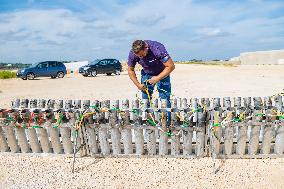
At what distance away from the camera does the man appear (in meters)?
5.86

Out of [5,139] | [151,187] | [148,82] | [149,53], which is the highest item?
[149,53]

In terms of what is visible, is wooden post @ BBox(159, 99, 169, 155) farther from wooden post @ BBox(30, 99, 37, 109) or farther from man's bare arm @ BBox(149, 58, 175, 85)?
wooden post @ BBox(30, 99, 37, 109)

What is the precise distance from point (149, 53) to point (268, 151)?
263 cm

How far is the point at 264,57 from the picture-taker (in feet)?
224

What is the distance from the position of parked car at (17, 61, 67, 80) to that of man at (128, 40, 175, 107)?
940 inches

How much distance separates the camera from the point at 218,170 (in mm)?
5176

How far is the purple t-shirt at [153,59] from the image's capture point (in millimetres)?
6031

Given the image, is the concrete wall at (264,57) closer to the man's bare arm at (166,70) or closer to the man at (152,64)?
the man at (152,64)

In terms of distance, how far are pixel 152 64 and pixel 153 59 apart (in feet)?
0.41

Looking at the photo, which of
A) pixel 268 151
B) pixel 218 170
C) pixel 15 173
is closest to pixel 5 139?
pixel 15 173

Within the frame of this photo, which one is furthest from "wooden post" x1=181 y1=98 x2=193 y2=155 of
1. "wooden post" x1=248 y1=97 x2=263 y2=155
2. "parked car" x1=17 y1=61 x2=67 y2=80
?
"parked car" x1=17 y1=61 x2=67 y2=80

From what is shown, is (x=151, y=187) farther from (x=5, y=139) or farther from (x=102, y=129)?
(x=5, y=139)

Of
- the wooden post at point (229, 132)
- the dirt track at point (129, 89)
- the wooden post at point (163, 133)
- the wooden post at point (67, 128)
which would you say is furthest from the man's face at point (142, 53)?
the dirt track at point (129, 89)

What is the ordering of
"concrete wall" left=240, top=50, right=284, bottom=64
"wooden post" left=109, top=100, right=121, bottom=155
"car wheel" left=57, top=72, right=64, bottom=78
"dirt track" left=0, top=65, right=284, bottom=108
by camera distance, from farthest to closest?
"concrete wall" left=240, top=50, right=284, bottom=64 < "car wheel" left=57, top=72, right=64, bottom=78 < "dirt track" left=0, top=65, right=284, bottom=108 < "wooden post" left=109, top=100, right=121, bottom=155
